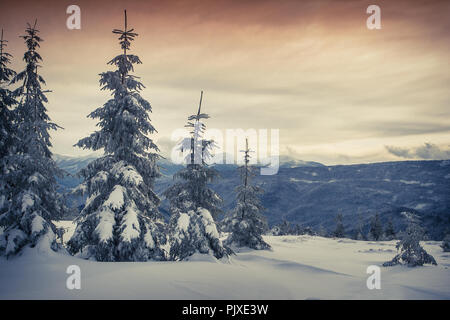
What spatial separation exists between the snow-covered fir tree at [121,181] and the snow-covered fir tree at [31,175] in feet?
5.03

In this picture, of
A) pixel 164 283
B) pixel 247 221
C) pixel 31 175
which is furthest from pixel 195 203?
pixel 247 221

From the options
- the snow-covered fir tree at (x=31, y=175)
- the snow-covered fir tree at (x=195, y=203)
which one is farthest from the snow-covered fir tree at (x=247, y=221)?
the snow-covered fir tree at (x=31, y=175)

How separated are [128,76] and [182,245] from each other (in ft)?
27.1

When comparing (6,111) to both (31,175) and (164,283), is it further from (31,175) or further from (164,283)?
(164,283)

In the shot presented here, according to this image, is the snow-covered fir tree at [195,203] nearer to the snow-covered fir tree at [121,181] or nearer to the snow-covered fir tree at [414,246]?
the snow-covered fir tree at [121,181]

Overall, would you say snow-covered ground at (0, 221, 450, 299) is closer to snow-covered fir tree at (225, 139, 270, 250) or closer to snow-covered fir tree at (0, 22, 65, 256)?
snow-covered fir tree at (0, 22, 65, 256)

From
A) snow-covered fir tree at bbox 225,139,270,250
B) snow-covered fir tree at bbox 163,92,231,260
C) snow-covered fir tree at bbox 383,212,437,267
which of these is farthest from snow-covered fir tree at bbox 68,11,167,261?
snow-covered fir tree at bbox 383,212,437,267

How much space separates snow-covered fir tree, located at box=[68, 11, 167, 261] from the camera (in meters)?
10.9

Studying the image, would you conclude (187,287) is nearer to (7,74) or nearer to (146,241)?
(146,241)

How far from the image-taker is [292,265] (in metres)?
16.3

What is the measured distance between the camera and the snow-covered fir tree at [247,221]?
25.0 metres
